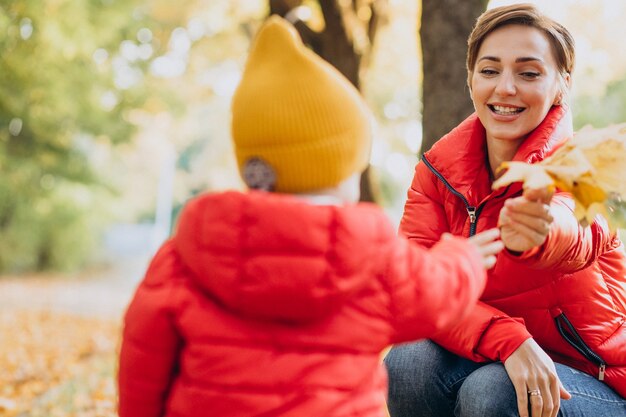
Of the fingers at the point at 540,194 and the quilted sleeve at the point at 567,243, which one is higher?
the fingers at the point at 540,194

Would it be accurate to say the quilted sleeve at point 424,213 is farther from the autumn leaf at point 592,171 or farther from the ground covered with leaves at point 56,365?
the ground covered with leaves at point 56,365

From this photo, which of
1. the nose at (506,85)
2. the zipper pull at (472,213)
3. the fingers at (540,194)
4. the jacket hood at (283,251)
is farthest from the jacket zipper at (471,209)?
the jacket hood at (283,251)

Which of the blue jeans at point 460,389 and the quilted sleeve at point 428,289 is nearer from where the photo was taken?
the quilted sleeve at point 428,289

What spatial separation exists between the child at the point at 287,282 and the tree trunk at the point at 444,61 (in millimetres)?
2321

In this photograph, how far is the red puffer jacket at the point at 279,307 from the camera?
1.48 m

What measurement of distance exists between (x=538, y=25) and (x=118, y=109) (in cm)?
1225

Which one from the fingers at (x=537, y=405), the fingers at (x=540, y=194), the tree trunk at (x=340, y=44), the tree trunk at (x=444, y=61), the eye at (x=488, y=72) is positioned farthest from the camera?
the tree trunk at (x=340, y=44)

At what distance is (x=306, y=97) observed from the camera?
1.58 metres

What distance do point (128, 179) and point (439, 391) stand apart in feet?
52.4

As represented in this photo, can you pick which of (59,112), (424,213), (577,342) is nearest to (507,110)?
(424,213)

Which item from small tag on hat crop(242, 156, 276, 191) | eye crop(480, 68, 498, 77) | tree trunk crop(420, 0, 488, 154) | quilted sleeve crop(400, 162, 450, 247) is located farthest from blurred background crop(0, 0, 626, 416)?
small tag on hat crop(242, 156, 276, 191)

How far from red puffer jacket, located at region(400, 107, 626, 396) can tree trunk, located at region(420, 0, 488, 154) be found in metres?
1.65

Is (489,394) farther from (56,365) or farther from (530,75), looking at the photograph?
(56,365)

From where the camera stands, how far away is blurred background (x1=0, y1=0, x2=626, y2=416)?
554 cm
